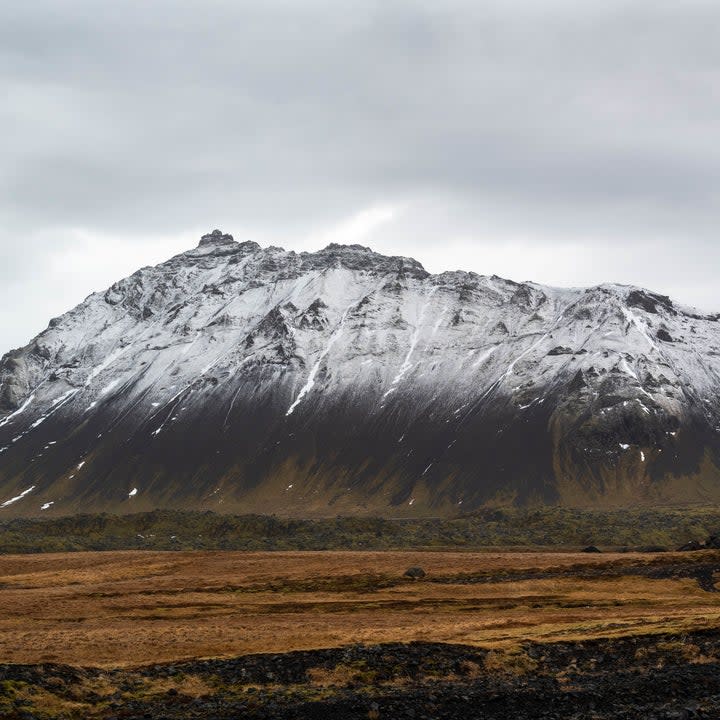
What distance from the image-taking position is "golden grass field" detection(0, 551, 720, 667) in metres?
52.4

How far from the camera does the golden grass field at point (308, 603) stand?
172 ft

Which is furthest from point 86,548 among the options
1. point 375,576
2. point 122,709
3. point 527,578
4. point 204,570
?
point 122,709

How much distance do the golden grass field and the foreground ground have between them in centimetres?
23

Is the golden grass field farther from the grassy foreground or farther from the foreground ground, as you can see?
the grassy foreground

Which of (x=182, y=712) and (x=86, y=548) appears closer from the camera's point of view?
(x=182, y=712)

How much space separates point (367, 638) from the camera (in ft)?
170

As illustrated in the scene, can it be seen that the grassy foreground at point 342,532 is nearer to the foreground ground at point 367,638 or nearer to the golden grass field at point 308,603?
the golden grass field at point 308,603

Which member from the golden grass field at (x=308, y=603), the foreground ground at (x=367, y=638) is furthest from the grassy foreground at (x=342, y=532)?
the foreground ground at (x=367, y=638)

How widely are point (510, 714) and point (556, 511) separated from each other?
5586 inches

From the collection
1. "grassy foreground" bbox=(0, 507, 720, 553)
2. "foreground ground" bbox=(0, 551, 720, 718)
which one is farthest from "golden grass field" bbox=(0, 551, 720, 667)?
"grassy foreground" bbox=(0, 507, 720, 553)

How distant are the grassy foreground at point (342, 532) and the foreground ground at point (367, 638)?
1390 inches

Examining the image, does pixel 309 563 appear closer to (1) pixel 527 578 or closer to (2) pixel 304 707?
(1) pixel 527 578

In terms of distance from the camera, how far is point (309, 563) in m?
90.9

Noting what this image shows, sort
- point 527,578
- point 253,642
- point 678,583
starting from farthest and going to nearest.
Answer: point 527,578 < point 678,583 < point 253,642
